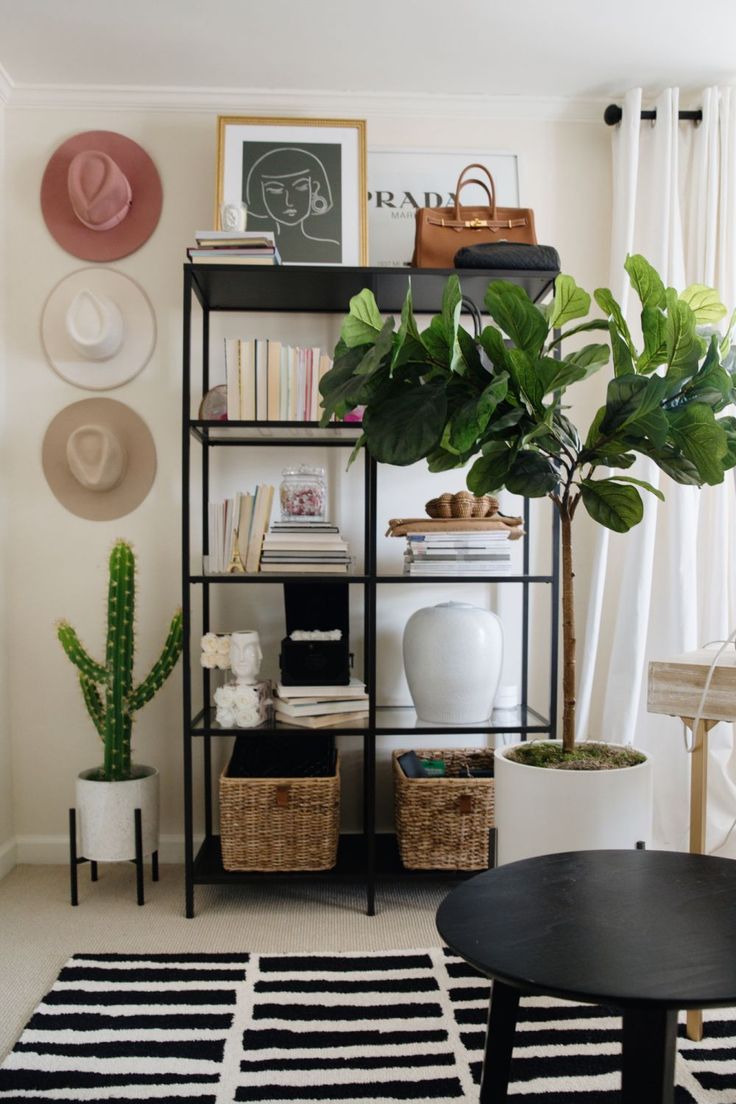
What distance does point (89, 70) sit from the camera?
109 inches

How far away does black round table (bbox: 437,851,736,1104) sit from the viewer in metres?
1.03

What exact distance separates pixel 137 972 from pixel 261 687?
2.60 feet

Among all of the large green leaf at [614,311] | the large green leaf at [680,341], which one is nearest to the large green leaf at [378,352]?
the large green leaf at [614,311]

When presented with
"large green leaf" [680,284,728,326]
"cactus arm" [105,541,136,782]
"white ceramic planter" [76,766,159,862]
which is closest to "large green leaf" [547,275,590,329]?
"large green leaf" [680,284,728,326]

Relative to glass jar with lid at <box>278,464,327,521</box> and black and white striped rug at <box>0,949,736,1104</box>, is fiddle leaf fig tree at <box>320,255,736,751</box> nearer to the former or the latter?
glass jar with lid at <box>278,464,327,521</box>

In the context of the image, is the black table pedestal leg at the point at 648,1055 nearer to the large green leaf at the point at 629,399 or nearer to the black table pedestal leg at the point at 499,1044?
the black table pedestal leg at the point at 499,1044

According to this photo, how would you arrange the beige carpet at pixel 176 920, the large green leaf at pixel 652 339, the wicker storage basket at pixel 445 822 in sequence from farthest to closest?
the wicker storage basket at pixel 445 822 → the beige carpet at pixel 176 920 → the large green leaf at pixel 652 339

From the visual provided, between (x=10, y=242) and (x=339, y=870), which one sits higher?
(x=10, y=242)

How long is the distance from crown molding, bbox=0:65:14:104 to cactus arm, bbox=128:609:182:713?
66.6 inches

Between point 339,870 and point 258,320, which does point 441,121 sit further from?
point 339,870

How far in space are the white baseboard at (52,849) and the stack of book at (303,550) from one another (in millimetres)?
1018

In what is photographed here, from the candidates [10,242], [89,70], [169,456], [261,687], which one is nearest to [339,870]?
[261,687]

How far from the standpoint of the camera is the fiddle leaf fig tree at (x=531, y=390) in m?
1.70

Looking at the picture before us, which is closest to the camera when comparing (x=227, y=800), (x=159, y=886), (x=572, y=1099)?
(x=572, y=1099)
